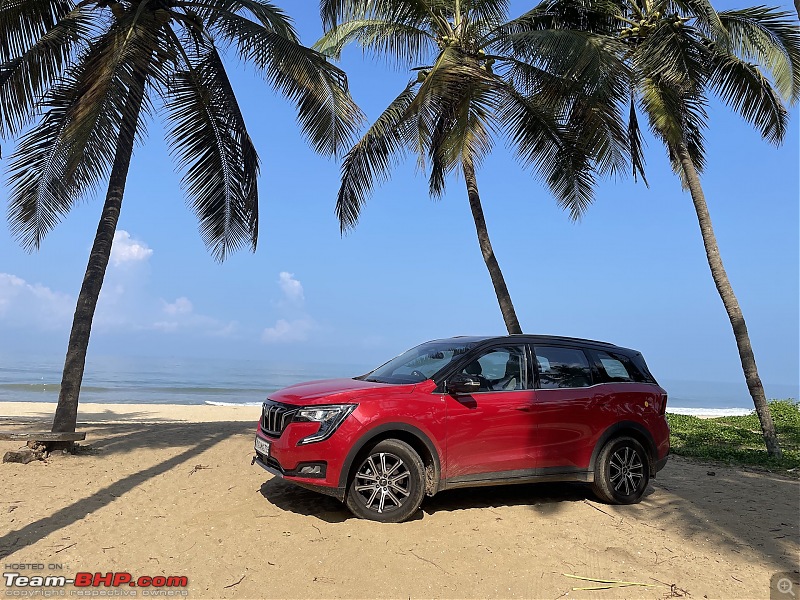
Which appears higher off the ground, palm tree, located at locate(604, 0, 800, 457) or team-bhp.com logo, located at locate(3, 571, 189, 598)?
palm tree, located at locate(604, 0, 800, 457)

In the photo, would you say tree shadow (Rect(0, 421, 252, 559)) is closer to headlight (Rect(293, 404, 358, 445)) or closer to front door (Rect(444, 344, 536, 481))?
headlight (Rect(293, 404, 358, 445))

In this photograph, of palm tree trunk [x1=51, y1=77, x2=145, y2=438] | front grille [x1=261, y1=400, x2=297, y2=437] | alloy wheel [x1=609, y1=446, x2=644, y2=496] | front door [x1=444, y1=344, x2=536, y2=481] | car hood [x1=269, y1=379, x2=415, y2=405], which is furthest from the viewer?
palm tree trunk [x1=51, y1=77, x2=145, y2=438]

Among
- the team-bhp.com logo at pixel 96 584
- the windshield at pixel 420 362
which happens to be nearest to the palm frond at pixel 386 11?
the windshield at pixel 420 362

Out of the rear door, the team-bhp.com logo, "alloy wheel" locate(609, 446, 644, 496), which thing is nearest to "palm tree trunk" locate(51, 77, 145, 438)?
the team-bhp.com logo

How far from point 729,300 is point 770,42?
5.16 m

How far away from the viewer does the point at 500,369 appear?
644 cm

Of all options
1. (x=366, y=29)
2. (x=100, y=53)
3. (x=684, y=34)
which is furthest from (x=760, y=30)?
(x=100, y=53)

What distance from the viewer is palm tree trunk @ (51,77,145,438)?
28.0 ft

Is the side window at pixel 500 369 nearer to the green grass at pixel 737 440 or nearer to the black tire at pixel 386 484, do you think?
the black tire at pixel 386 484

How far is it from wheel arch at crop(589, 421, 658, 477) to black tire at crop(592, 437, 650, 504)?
0.04 metres

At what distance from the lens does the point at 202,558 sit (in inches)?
191

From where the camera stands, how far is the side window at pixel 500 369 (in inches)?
247

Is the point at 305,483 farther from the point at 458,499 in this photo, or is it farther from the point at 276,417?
the point at 458,499

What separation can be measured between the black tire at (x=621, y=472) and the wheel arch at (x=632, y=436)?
44 mm
